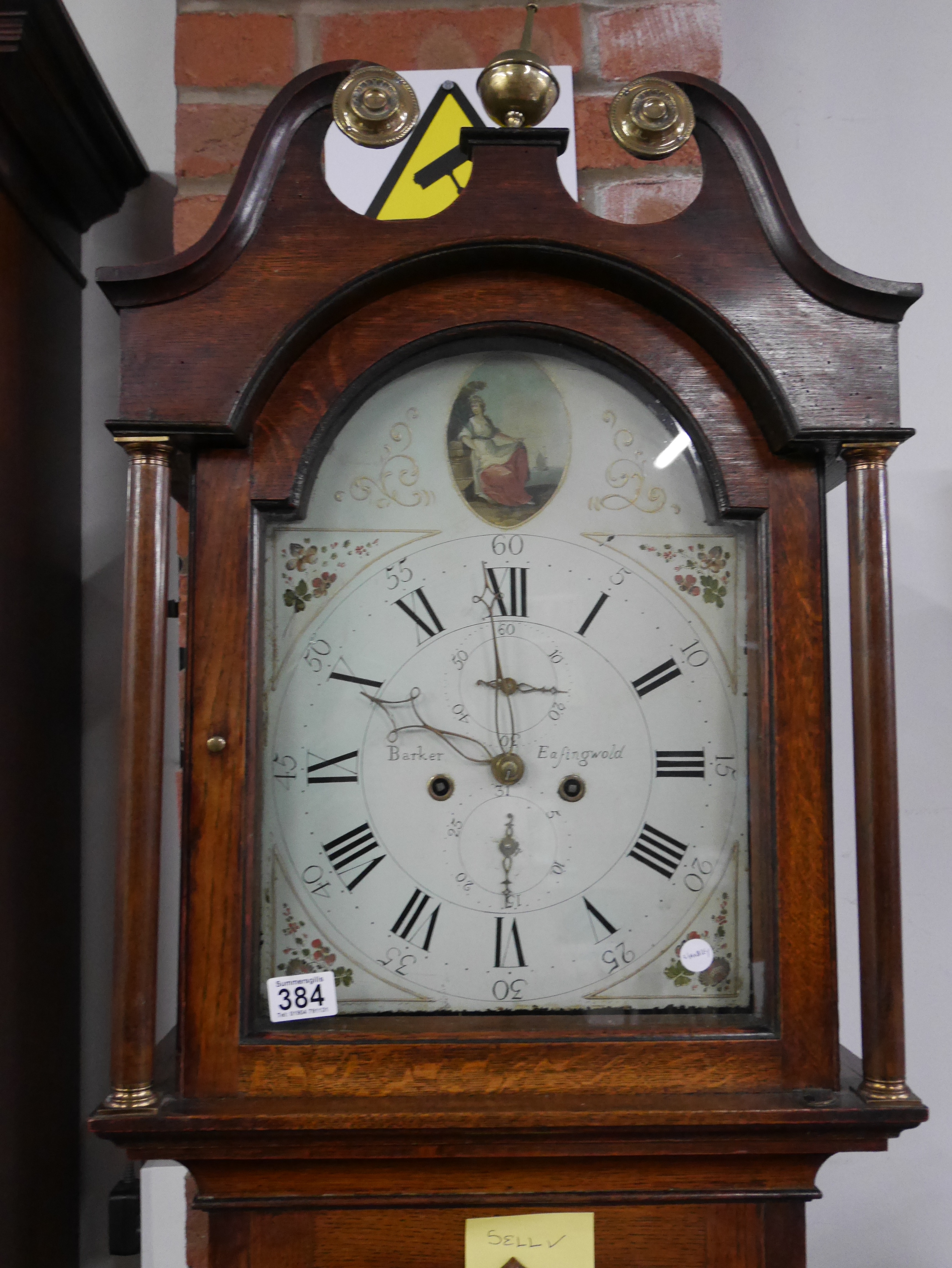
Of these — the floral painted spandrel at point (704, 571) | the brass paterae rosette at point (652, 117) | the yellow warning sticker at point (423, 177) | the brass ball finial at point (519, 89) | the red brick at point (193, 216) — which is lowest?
the floral painted spandrel at point (704, 571)

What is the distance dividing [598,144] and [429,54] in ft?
0.68

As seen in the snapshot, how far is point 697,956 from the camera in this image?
0.77 m

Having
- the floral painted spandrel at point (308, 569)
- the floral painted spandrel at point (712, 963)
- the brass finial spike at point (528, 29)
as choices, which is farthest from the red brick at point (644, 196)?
the floral painted spandrel at point (712, 963)

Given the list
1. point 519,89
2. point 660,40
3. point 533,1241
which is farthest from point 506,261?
point 533,1241

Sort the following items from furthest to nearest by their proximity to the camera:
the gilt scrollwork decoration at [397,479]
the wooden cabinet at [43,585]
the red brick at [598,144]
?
the red brick at [598,144]
the wooden cabinet at [43,585]
the gilt scrollwork decoration at [397,479]

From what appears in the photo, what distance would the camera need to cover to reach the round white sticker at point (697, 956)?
769 millimetres

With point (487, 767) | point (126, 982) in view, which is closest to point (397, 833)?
point (487, 767)

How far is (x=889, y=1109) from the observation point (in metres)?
0.70

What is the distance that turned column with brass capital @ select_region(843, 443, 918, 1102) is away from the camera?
72 centimetres

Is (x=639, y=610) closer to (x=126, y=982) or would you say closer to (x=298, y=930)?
(x=298, y=930)

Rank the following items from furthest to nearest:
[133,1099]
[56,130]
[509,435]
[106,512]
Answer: [106,512], [56,130], [509,435], [133,1099]

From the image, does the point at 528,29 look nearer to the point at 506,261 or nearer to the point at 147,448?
the point at 506,261

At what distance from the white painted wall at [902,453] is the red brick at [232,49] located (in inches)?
20.7

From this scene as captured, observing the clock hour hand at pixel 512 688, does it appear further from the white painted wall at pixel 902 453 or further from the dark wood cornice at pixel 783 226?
the white painted wall at pixel 902 453
